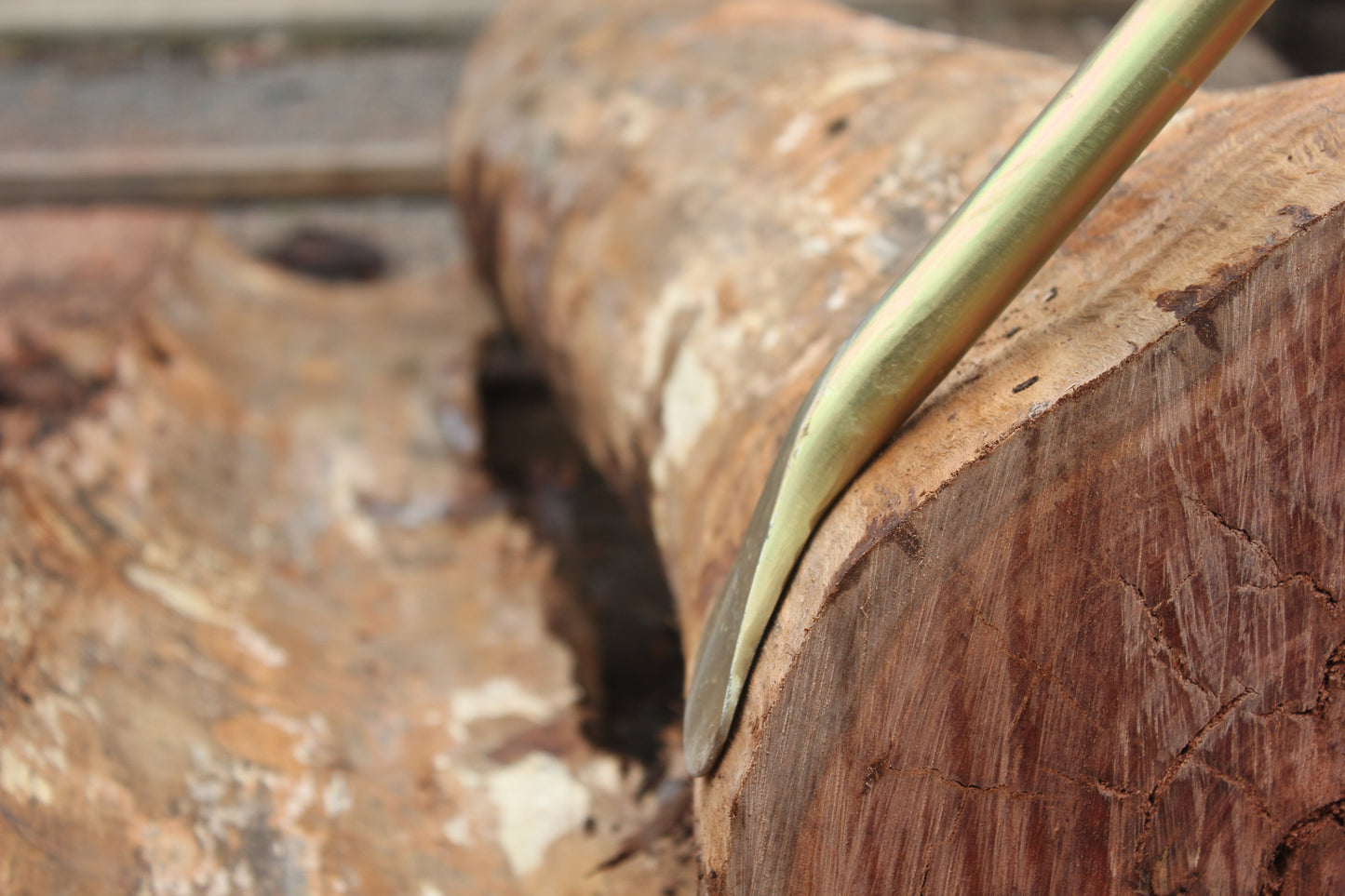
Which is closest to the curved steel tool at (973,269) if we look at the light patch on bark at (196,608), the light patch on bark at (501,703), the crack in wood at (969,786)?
the crack in wood at (969,786)

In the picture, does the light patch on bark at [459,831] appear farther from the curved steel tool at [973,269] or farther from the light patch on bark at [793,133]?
the light patch on bark at [793,133]

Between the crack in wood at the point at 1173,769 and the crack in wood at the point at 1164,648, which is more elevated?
the crack in wood at the point at 1164,648

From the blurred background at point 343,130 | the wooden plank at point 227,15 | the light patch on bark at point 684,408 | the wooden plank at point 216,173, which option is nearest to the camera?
the light patch on bark at point 684,408

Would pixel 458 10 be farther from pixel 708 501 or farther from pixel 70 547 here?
Result: pixel 708 501

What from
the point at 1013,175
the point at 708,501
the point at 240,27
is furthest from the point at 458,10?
the point at 1013,175

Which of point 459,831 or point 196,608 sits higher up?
point 459,831

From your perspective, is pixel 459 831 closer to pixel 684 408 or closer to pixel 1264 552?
pixel 684 408

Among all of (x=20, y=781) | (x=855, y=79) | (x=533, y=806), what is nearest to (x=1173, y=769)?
(x=533, y=806)
